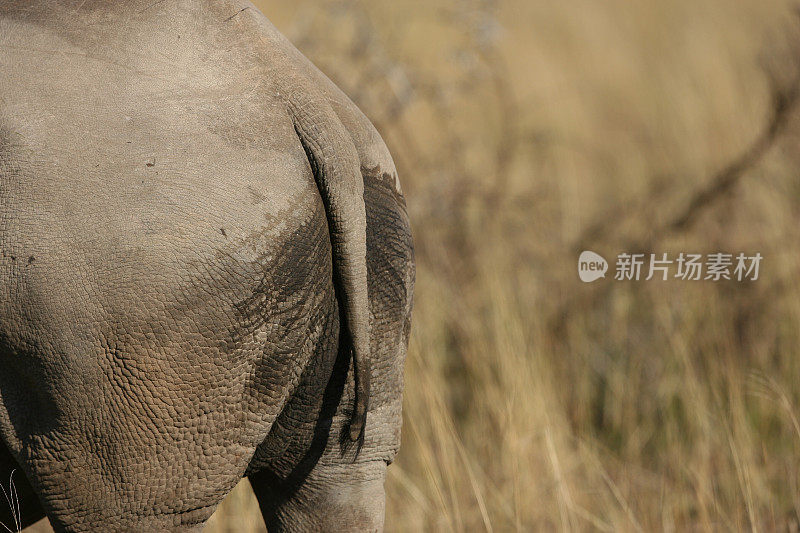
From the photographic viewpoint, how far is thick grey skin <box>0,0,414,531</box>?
117cm

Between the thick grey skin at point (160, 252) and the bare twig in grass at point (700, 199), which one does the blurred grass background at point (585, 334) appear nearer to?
the bare twig in grass at point (700, 199)

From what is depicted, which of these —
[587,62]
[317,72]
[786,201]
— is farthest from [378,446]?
[587,62]

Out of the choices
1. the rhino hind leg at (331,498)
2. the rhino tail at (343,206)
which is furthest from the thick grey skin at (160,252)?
the rhino hind leg at (331,498)

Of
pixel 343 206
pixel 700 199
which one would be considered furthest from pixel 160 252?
pixel 700 199

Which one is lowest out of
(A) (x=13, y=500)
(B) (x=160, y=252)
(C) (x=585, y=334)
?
(C) (x=585, y=334)

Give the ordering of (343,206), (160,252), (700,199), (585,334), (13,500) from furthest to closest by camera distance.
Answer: (585,334) < (700,199) < (13,500) < (343,206) < (160,252)

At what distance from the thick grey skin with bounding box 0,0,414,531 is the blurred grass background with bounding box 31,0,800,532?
1088mm

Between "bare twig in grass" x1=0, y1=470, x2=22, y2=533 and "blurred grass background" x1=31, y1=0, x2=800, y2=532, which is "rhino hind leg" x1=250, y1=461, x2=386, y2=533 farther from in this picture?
"blurred grass background" x1=31, y1=0, x2=800, y2=532

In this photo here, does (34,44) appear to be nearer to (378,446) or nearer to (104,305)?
(104,305)

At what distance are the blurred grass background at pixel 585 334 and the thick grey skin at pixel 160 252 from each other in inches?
42.8

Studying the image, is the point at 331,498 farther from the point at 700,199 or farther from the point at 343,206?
the point at 700,199

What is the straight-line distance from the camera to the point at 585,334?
11.9 feet

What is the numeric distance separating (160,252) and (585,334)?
2.71 metres

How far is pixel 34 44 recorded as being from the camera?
1.28 m
